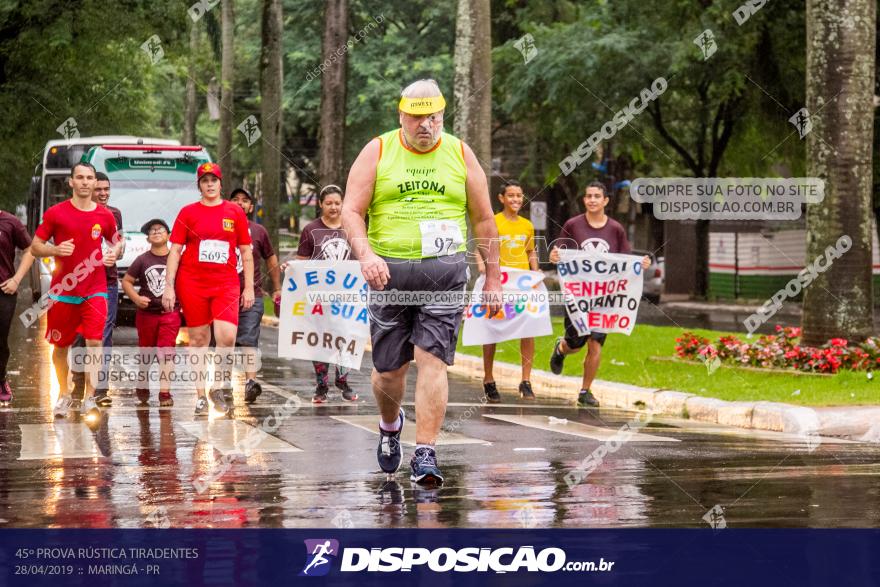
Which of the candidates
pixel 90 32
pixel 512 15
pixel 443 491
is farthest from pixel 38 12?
pixel 443 491

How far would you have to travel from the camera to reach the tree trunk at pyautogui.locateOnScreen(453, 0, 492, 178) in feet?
74.6

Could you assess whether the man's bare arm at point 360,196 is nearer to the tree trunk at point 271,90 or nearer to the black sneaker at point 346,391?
the black sneaker at point 346,391

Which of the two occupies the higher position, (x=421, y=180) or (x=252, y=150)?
(x=252, y=150)

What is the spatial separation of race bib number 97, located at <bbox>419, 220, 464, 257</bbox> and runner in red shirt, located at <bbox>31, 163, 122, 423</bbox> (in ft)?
15.9

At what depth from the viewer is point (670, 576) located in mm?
5969

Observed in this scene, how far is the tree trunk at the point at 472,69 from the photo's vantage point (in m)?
22.8

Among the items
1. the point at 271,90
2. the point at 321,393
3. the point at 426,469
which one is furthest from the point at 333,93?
the point at 426,469

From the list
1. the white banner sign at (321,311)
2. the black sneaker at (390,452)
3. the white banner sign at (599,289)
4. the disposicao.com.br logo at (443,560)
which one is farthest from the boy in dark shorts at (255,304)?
the disposicao.com.br logo at (443,560)

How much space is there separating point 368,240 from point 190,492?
1.69 m

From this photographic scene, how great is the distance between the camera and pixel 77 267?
40.5 feet

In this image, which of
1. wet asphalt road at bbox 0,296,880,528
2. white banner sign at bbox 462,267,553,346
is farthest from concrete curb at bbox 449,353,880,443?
white banner sign at bbox 462,267,553,346

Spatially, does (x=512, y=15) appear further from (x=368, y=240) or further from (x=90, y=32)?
(x=368, y=240)

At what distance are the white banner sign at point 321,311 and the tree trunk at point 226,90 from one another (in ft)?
86.0

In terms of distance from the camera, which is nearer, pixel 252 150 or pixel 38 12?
pixel 38 12
